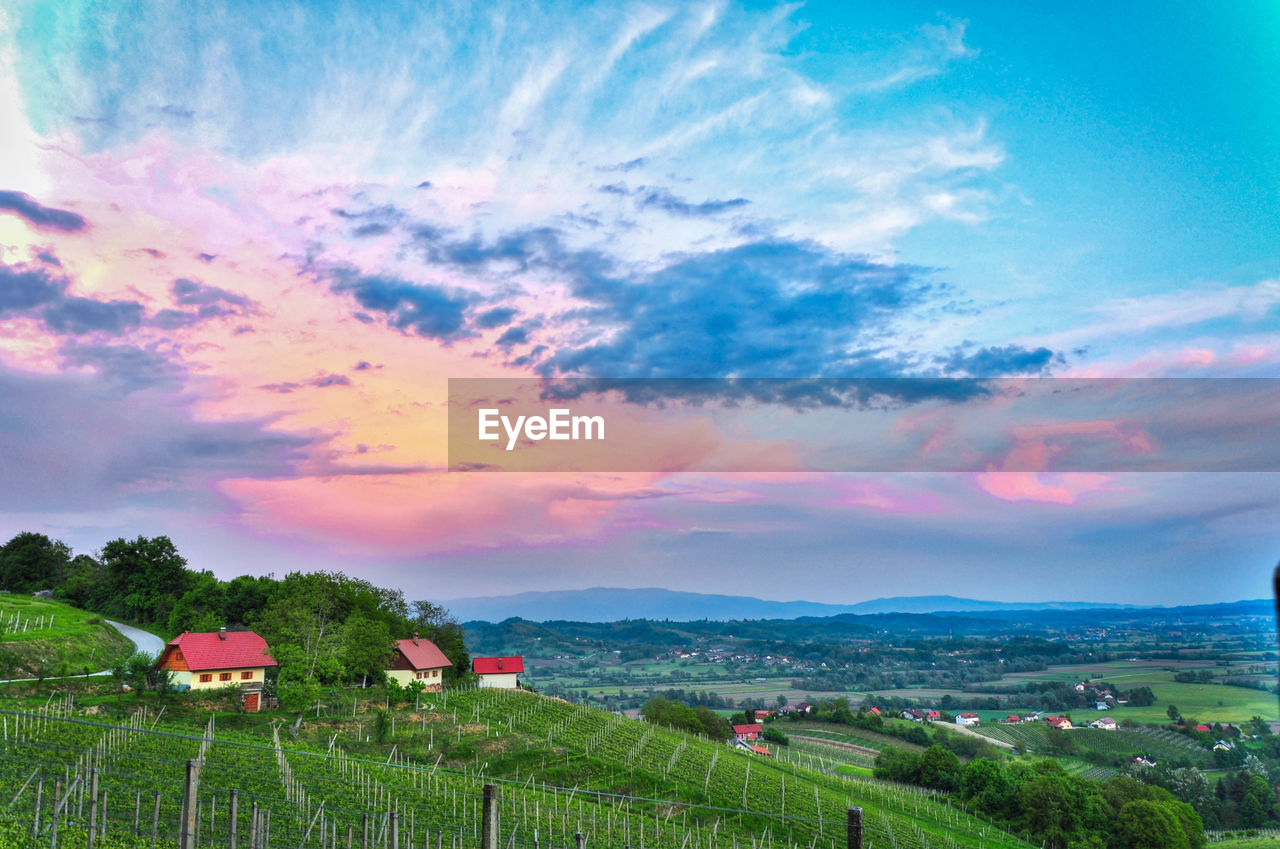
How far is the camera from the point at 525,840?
23516mm

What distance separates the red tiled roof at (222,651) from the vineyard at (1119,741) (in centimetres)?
8575

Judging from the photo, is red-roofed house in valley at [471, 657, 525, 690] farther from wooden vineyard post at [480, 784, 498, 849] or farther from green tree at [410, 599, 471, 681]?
wooden vineyard post at [480, 784, 498, 849]

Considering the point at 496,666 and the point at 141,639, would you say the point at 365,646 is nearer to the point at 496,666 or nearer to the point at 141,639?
the point at 496,666

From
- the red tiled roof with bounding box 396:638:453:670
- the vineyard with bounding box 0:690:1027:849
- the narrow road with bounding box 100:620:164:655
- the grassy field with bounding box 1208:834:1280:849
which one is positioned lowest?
the grassy field with bounding box 1208:834:1280:849

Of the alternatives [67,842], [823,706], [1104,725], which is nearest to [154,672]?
[67,842]

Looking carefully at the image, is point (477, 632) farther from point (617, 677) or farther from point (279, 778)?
point (279, 778)

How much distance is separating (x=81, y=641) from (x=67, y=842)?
33.0 m

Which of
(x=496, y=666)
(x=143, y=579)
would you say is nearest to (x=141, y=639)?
(x=143, y=579)

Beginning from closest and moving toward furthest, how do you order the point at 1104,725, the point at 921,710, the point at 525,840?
the point at 525,840, the point at 1104,725, the point at 921,710

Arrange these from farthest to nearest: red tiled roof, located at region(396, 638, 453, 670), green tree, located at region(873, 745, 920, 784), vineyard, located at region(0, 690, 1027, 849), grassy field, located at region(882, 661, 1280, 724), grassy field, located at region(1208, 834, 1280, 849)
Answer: grassy field, located at region(882, 661, 1280, 724) → green tree, located at region(873, 745, 920, 784) → grassy field, located at region(1208, 834, 1280, 849) → red tiled roof, located at region(396, 638, 453, 670) → vineyard, located at region(0, 690, 1027, 849)

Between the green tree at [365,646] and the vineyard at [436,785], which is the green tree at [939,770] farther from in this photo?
the green tree at [365,646]

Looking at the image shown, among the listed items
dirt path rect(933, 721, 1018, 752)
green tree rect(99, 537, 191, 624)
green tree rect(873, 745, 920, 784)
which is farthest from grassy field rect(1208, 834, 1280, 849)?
green tree rect(99, 537, 191, 624)

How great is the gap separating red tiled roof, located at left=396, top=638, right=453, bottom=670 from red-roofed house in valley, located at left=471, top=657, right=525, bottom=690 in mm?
3206

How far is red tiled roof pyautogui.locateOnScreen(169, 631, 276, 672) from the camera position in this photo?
36.0 m
